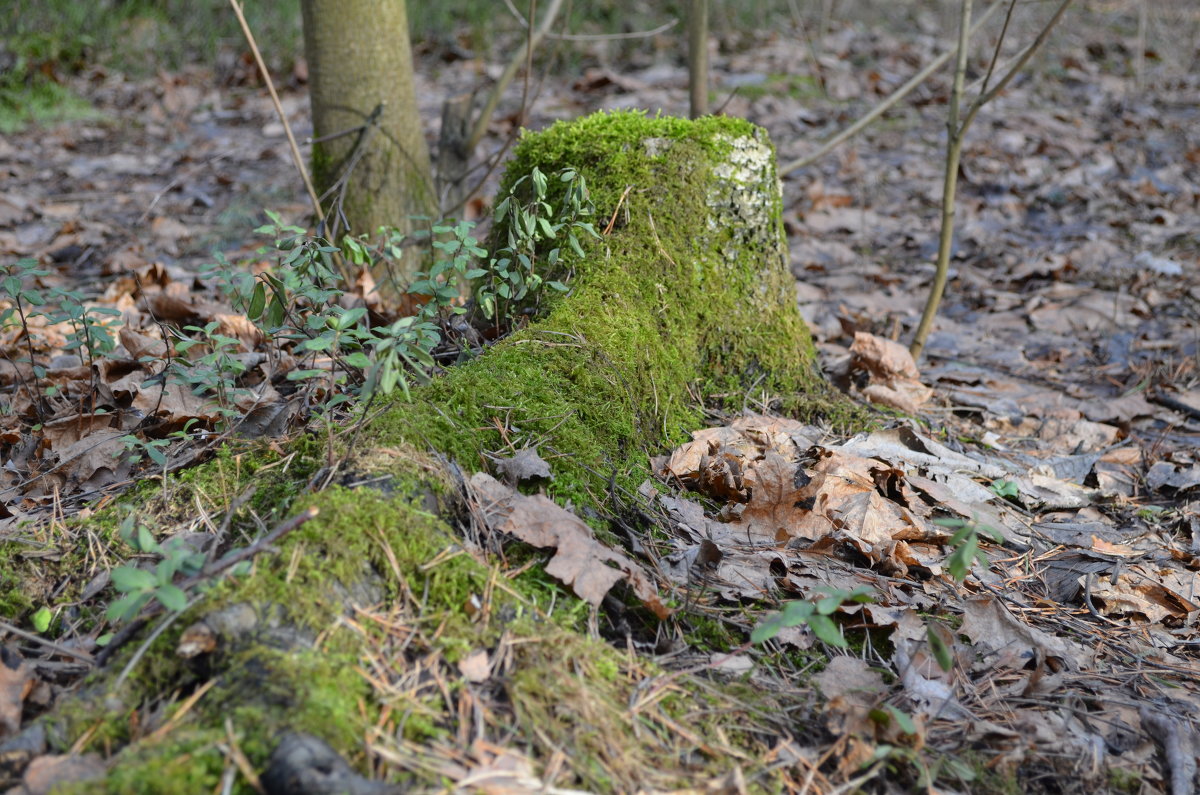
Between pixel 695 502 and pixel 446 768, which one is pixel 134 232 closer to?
pixel 695 502

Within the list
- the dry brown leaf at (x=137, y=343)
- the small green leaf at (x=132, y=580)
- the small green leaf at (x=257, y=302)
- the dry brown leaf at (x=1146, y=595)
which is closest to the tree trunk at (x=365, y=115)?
the dry brown leaf at (x=137, y=343)

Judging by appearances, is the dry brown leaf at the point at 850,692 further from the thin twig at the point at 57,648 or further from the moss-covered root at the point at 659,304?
the thin twig at the point at 57,648

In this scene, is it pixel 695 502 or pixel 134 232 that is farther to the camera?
pixel 134 232

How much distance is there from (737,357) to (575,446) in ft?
3.41

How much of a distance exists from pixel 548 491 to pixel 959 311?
150 inches

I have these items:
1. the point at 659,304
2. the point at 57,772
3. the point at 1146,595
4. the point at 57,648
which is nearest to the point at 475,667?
the point at 57,772

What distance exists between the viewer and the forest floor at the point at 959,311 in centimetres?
182

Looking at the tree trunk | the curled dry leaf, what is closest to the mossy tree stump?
the curled dry leaf

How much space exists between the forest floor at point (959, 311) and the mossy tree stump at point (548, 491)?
0.78 feet

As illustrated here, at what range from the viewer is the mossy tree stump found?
1.34 metres

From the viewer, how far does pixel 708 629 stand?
1.82 meters

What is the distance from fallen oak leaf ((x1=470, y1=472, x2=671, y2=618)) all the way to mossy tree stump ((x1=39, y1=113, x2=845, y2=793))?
0.16 ft

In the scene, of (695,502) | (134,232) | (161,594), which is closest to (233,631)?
(161,594)

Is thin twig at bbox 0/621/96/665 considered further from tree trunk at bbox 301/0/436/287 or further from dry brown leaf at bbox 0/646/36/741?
tree trunk at bbox 301/0/436/287
